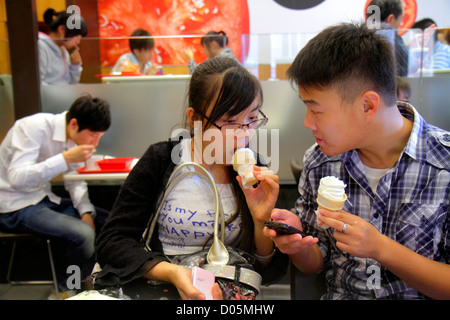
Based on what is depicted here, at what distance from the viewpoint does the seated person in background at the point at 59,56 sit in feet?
8.39

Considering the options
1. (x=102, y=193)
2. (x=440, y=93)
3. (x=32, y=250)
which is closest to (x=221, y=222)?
(x=440, y=93)

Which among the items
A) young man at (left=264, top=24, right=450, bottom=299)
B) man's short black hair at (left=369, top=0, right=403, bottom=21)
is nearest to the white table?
man's short black hair at (left=369, top=0, right=403, bottom=21)

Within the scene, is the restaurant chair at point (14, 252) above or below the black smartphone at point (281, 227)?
below

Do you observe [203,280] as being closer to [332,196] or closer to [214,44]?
[332,196]

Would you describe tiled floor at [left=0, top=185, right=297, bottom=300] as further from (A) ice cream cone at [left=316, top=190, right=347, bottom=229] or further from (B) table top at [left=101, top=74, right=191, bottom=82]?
(B) table top at [left=101, top=74, right=191, bottom=82]

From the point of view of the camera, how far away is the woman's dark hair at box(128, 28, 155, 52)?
2.48 m

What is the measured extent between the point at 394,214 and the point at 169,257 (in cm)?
69

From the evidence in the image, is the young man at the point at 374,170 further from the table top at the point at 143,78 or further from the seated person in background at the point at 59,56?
the seated person in background at the point at 59,56

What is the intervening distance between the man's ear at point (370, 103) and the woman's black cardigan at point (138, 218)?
549mm

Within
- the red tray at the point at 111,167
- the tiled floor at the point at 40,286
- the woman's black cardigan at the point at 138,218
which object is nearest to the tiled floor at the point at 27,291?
the tiled floor at the point at 40,286

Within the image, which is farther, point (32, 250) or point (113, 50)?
point (32, 250)

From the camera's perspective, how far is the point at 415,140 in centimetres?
100

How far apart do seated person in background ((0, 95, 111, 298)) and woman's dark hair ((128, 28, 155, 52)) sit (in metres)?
0.60
